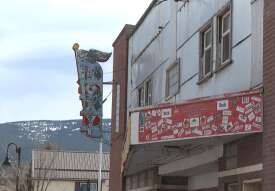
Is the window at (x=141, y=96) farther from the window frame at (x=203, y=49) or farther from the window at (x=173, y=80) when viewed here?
the window frame at (x=203, y=49)

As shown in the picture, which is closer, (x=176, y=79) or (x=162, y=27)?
(x=176, y=79)

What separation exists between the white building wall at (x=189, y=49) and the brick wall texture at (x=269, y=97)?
1.55 feet

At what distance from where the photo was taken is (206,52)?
699 inches

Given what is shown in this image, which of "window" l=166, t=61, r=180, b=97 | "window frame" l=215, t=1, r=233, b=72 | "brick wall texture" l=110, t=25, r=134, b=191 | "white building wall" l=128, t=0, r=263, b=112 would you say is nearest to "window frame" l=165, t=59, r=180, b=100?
"window" l=166, t=61, r=180, b=97

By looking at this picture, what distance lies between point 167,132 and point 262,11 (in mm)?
3323

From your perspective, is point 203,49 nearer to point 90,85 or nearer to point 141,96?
point 141,96

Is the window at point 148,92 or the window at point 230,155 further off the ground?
the window at point 148,92

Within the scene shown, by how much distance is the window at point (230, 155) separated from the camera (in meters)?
15.4

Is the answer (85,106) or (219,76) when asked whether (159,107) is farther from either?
(85,106)

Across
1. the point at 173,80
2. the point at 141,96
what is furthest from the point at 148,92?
the point at 173,80

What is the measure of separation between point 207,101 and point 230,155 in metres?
1.83

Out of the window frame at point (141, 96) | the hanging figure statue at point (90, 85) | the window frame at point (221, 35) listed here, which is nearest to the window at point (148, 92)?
the window frame at point (141, 96)

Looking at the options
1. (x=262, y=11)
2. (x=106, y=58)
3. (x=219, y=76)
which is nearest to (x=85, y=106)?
(x=106, y=58)

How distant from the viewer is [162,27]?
882 inches
